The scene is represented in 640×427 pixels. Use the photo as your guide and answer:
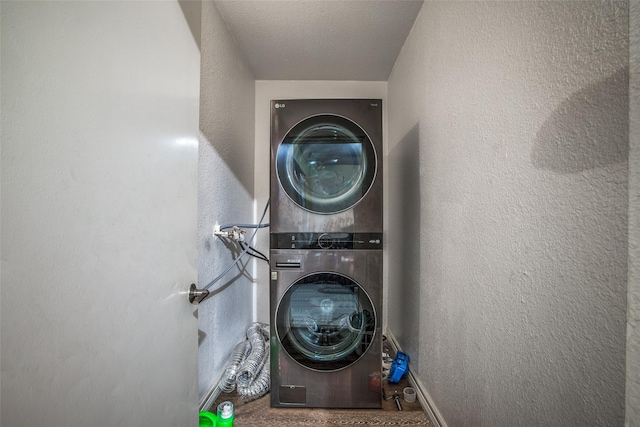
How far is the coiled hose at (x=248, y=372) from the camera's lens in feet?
4.77

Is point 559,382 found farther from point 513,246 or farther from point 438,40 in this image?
point 438,40

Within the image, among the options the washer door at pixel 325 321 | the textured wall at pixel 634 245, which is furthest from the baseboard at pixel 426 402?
the textured wall at pixel 634 245

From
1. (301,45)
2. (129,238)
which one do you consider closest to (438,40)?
(301,45)

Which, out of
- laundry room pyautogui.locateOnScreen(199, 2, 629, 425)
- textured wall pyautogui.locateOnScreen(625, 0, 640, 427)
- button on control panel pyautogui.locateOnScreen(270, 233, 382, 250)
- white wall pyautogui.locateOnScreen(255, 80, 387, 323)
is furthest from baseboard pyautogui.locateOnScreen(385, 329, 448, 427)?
white wall pyautogui.locateOnScreen(255, 80, 387, 323)

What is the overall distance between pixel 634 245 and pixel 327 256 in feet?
3.79

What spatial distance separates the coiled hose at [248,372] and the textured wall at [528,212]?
37.2 inches

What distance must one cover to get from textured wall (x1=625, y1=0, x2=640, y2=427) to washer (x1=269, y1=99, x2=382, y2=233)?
1.07 metres

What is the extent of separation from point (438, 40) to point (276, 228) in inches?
49.0

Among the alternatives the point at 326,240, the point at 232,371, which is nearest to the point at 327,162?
the point at 326,240

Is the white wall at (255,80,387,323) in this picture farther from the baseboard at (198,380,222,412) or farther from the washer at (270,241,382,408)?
the baseboard at (198,380,222,412)

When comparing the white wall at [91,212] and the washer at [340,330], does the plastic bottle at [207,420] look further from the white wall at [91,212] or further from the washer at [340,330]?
the white wall at [91,212]

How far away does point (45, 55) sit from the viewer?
15.4 inches

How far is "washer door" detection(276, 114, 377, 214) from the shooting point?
1.42 m

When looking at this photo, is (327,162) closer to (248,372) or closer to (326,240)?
(326,240)
